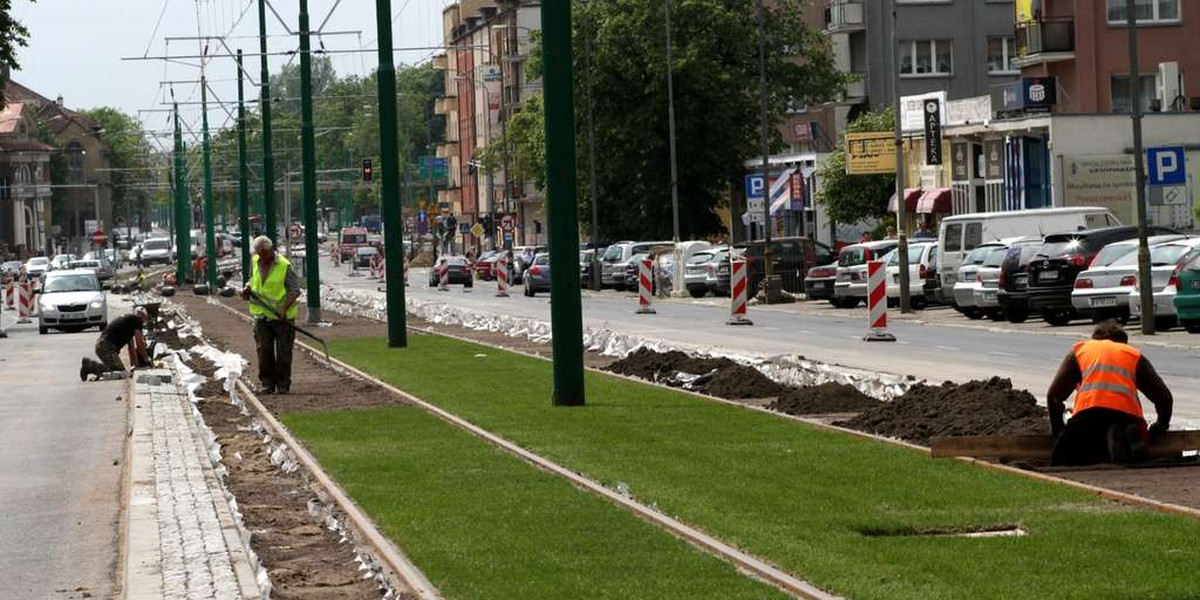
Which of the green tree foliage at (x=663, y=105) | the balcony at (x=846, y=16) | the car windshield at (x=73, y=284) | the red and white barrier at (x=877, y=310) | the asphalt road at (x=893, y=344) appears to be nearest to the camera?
the asphalt road at (x=893, y=344)

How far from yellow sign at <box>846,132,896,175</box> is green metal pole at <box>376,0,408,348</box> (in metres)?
25.3

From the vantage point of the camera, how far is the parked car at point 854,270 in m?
52.7

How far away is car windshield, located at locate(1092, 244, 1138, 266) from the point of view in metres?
37.1

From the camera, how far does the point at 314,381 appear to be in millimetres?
30750

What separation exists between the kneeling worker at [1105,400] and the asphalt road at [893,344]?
3628mm

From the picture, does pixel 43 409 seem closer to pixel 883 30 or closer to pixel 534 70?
pixel 534 70

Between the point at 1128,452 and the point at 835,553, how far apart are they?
4.51m

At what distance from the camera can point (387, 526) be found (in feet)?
44.4

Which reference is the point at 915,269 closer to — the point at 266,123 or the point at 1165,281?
the point at 1165,281

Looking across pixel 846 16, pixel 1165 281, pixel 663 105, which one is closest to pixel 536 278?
pixel 663 105

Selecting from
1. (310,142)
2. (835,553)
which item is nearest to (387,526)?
(835,553)

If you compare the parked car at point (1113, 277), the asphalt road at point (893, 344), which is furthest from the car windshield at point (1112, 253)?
the asphalt road at point (893, 344)

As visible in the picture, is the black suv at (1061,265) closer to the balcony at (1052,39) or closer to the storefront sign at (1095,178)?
the storefront sign at (1095,178)

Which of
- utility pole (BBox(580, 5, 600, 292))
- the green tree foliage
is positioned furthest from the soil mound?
the green tree foliage
